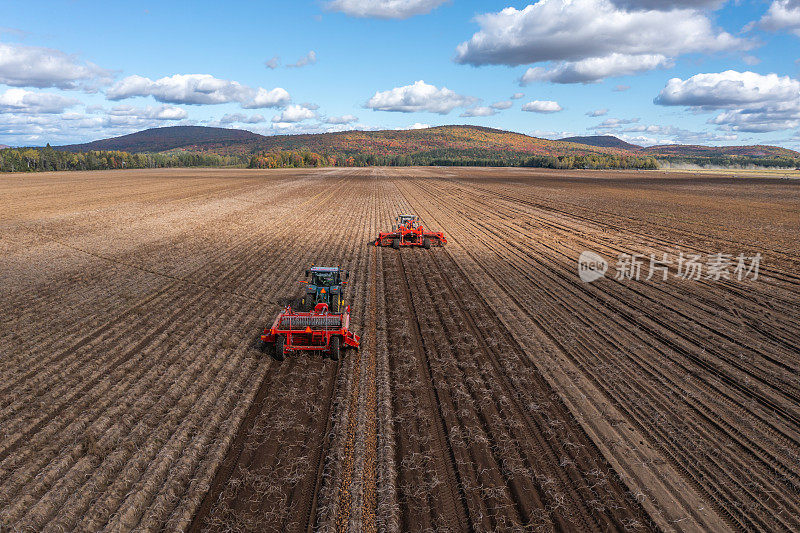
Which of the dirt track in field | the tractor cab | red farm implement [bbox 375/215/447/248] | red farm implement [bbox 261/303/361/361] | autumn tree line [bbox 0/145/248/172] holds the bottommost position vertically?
the dirt track in field

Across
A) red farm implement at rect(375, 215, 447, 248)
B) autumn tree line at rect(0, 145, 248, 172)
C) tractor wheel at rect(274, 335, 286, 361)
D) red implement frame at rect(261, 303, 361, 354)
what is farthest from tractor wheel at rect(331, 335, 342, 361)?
autumn tree line at rect(0, 145, 248, 172)

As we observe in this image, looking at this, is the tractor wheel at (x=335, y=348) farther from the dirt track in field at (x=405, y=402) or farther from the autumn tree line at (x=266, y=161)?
the autumn tree line at (x=266, y=161)

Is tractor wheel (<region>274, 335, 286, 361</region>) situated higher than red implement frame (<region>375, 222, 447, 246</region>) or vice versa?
red implement frame (<region>375, 222, 447, 246</region>)

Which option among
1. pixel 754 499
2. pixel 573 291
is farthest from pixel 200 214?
pixel 754 499

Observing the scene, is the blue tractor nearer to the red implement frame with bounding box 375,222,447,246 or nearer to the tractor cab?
the red implement frame with bounding box 375,222,447,246

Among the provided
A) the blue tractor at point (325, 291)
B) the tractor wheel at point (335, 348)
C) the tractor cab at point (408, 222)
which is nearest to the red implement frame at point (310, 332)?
the tractor wheel at point (335, 348)

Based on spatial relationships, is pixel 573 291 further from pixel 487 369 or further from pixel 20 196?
pixel 20 196

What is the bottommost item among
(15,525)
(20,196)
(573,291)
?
(15,525)

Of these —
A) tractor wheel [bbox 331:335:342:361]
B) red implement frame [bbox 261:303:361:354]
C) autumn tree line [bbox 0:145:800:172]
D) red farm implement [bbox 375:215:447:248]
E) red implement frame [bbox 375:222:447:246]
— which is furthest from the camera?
autumn tree line [bbox 0:145:800:172]
